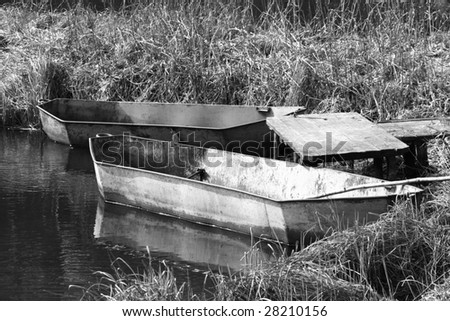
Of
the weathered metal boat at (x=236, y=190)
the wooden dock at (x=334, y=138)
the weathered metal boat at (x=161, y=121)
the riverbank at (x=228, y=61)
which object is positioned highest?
the riverbank at (x=228, y=61)

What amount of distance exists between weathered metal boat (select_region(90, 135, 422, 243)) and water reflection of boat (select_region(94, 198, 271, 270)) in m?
0.10

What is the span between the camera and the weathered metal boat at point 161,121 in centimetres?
1043

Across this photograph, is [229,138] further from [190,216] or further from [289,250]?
[289,250]

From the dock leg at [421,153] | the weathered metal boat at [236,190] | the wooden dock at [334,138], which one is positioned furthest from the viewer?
the dock leg at [421,153]

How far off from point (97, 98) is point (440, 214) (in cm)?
654

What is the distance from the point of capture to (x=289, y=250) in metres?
7.68

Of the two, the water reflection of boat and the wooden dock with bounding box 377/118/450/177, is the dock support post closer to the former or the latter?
the wooden dock with bounding box 377/118/450/177

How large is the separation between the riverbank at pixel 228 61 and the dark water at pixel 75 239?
2316 mm

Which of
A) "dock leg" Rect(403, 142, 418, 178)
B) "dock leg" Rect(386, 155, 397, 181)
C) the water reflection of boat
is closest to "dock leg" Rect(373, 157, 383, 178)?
"dock leg" Rect(386, 155, 397, 181)

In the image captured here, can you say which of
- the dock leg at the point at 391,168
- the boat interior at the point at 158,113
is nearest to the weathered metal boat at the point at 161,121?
the boat interior at the point at 158,113

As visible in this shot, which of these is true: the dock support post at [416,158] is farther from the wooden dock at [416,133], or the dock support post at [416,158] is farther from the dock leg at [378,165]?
the dock leg at [378,165]

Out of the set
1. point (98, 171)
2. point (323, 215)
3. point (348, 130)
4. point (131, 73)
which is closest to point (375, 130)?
point (348, 130)

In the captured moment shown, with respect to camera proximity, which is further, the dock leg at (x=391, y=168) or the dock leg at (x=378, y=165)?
the dock leg at (x=378, y=165)

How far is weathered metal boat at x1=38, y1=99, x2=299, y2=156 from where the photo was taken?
10.4m
